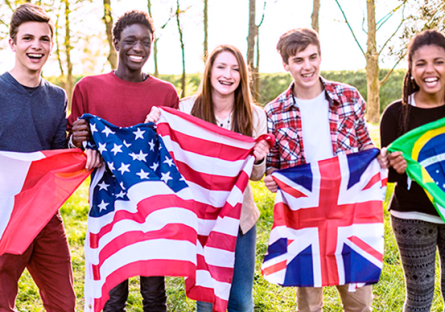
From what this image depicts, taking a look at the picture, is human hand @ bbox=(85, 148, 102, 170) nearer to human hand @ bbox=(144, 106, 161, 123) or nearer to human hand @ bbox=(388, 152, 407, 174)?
human hand @ bbox=(144, 106, 161, 123)

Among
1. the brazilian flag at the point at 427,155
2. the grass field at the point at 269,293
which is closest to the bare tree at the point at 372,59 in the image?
the grass field at the point at 269,293

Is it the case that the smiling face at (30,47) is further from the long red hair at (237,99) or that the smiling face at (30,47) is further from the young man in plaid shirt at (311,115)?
the young man in plaid shirt at (311,115)

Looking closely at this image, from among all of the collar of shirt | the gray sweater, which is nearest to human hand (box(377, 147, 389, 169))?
the collar of shirt

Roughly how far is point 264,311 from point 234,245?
1604mm

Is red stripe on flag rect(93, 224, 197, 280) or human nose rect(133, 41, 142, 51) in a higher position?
human nose rect(133, 41, 142, 51)

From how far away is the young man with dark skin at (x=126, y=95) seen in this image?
10.5ft

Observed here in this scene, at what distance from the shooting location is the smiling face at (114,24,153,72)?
3.27 m

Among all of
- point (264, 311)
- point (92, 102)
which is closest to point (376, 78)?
point (264, 311)

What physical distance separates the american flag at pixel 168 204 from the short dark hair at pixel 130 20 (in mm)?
688

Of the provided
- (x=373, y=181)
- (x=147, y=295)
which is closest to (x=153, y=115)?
(x=147, y=295)

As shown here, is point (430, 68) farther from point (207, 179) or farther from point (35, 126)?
point (35, 126)

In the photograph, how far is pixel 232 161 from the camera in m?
3.25

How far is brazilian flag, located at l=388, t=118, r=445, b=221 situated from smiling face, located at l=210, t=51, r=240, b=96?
46.2 inches

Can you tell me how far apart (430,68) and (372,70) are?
15327 millimetres
